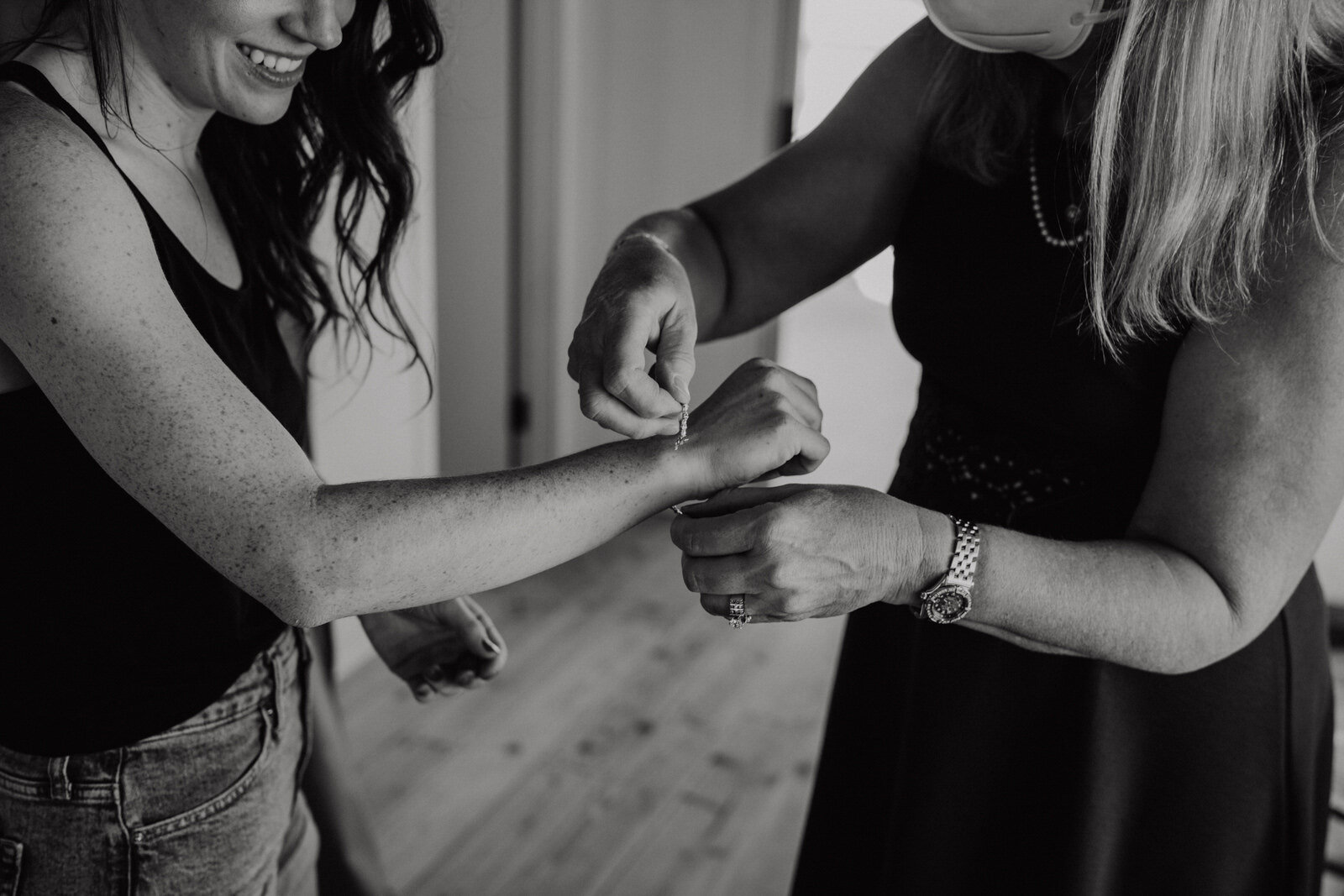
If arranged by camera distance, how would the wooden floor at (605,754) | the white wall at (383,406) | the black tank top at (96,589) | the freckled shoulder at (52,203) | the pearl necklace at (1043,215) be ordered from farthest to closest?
the white wall at (383,406)
the wooden floor at (605,754)
the pearl necklace at (1043,215)
the black tank top at (96,589)
the freckled shoulder at (52,203)

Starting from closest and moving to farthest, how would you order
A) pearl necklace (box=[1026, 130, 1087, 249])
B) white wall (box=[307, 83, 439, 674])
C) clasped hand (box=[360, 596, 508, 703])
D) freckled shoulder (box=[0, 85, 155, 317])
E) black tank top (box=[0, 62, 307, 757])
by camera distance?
1. freckled shoulder (box=[0, 85, 155, 317])
2. black tank top (box=[0, 62, 307, 757])
3. pearl necklace (box=[1026, 130, 1087, 249])
4. clasped hand (box=[360, 596, 508, 703])
5. white wall (box=[307, 83, 439, 674])

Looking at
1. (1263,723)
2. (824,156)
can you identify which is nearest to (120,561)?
(824,156)

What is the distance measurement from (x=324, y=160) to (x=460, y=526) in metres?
0.54

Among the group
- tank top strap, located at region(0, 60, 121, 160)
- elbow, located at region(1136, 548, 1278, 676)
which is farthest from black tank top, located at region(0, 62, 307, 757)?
elbow, located at region(1136, 548, 1278, 676)

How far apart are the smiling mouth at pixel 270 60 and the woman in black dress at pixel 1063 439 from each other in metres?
0.34

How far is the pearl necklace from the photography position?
1050 mm

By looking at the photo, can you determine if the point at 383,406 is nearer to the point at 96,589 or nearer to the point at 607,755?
the point at 607,755

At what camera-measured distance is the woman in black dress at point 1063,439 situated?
0.91 metres

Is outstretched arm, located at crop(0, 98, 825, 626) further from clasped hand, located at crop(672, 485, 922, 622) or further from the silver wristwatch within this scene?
the silver wristwatch

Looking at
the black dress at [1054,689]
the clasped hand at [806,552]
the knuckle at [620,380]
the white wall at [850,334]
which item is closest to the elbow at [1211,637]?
the black dress at [1054,689]

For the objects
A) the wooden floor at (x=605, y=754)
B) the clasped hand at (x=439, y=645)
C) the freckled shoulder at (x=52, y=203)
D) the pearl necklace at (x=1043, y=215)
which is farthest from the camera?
the wooden floor at (x=605, y=754)

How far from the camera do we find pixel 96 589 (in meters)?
0.92

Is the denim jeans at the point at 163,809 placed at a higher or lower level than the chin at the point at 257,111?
lower

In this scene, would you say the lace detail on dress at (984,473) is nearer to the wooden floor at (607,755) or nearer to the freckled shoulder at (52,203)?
the freckled shoulder at (52,203)
